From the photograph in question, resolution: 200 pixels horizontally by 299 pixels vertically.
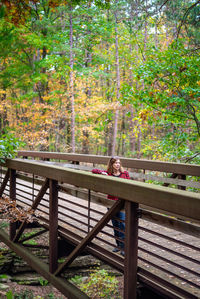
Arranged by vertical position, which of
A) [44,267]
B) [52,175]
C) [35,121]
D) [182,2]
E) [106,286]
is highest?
[182,2]

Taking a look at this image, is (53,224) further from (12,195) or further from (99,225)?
(12,195)

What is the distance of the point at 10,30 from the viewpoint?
16328 millimetres

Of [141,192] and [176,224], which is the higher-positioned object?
[141,192]

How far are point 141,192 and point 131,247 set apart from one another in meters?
0.66

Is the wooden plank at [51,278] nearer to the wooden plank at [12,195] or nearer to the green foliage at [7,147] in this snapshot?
the wooden plank at [12,195]

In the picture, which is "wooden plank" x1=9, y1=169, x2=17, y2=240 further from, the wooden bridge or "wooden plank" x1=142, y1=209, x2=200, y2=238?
"wooden plank" x1=142, y1=209, x2=200, y2=238

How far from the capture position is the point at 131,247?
122 inches

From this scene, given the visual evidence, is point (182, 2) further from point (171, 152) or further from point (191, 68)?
point (171, 152)

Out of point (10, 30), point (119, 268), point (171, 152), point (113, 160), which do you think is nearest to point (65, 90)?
point (10, 30)

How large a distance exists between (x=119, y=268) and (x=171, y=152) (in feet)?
18.1

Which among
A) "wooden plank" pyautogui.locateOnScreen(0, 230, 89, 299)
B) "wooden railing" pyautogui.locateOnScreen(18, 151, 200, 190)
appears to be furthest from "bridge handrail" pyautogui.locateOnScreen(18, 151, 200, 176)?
"wooden plank" pyautogui.locateOnScreen(0, 230, 89, 299)

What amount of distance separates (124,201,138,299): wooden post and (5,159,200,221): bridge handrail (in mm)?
164

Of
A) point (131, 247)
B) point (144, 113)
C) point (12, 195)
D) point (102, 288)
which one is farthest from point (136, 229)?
point (144, 113)

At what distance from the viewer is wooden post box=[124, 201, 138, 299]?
3082 millimetres
